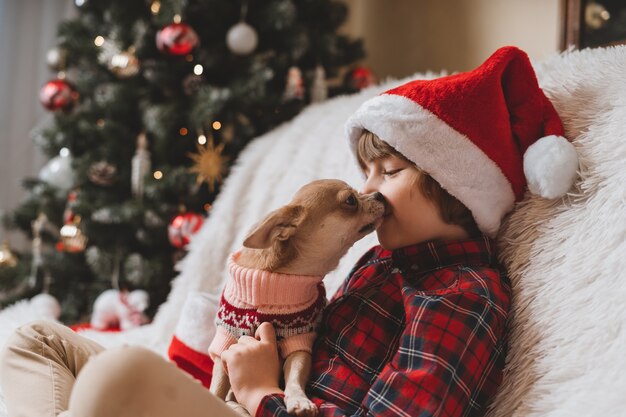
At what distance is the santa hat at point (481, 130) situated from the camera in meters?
1.00

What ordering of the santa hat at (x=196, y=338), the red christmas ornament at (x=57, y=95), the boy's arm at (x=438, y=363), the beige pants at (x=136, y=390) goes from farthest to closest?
the red christmas ornament at (x=57, y=95) → the santa hat at (x=196, y=338) → the boy's arm at (x=438, y=363) → the beige pants at (x=136, y=390)

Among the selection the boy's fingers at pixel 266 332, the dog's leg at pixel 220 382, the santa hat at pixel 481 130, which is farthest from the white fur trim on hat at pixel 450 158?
the dog's leg at pixel 220 382

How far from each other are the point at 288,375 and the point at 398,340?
7.9 inches

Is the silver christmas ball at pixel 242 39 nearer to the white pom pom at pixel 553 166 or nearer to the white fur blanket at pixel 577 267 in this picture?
the white fur blanket at pixel 577 267

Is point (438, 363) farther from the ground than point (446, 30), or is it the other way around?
point (446, 30)

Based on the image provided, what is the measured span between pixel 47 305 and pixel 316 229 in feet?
4.48

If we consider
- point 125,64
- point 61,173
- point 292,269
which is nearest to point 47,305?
point 61,173

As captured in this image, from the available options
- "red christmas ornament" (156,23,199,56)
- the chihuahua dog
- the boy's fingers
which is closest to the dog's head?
the chihuahua dog

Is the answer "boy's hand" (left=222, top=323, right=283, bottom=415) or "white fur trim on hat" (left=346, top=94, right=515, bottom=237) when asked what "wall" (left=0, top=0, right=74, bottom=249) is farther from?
"white fur trim on hat" (left=346, top=94, right=515, bottom=237)

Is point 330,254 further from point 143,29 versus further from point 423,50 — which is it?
point 423,50

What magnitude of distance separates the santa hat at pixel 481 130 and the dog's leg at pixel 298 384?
0.40 metres

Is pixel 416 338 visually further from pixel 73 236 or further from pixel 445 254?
pixel 73 236

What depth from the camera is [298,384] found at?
932 millimetres

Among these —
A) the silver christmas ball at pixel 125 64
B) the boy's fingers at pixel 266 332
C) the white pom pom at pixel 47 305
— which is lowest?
the white pom pom at pixel 47 305
